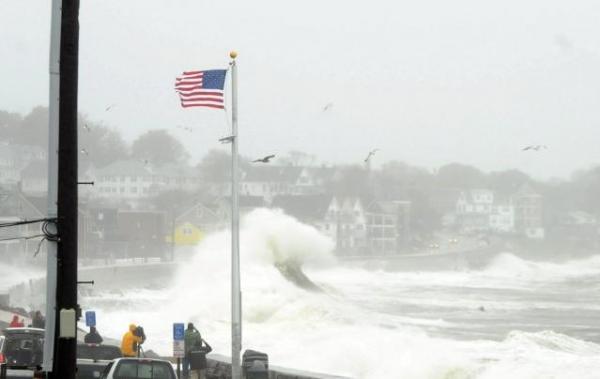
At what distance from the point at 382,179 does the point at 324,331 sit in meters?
147

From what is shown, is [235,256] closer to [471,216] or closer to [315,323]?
[315,323]

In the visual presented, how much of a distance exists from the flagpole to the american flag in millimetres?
319

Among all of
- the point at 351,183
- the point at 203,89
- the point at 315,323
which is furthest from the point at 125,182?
the point at 203,89

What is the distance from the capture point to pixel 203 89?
22875 mm

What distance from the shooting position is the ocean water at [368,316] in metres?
33.1

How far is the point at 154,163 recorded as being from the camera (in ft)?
611

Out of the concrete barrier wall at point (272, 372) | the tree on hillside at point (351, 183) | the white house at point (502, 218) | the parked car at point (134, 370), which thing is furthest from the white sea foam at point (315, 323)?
the white house at point (502, 218)

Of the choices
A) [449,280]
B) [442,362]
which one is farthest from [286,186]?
[442,362]

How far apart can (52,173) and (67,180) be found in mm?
623

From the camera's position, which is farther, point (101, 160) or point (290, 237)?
point (101, 160)

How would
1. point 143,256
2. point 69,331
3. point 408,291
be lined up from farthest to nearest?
point 143,256 → point 408,291 → point 69,331

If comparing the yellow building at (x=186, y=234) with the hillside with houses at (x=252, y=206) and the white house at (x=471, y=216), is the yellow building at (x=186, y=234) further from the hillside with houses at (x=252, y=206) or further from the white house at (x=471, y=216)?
the white house at (x=471, y=216)

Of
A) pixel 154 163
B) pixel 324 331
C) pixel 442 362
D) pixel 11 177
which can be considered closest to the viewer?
pixel 442 362

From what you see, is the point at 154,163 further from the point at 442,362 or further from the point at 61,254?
the point at 61,254
